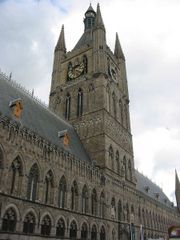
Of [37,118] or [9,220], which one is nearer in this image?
[9,220]

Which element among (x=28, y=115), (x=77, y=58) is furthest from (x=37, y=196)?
(x=77, y=58)

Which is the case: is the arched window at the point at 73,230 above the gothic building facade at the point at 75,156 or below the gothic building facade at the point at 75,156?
below

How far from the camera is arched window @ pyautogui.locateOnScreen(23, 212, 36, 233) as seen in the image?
66.3 ft

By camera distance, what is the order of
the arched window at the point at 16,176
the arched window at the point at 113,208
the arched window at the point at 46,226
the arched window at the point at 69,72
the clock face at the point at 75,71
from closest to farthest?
the arched window at the point at 16,176, the arched window at the point at 46,226, the arched window at the point at 113,208, the clock face at the point at 75,71, the arched window at the point at 69,72

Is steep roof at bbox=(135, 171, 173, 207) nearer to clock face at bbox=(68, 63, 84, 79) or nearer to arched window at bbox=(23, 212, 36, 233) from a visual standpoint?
clock face at bbox=(68, 63, 84, 79)

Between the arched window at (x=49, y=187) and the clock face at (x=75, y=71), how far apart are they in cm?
2159

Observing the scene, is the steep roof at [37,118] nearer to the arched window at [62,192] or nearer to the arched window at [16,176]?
the arched window at [62,192]

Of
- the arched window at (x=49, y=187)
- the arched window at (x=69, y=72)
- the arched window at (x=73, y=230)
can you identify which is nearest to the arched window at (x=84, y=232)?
the arched window at (x=73, y=230)

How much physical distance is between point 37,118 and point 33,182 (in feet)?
28.0

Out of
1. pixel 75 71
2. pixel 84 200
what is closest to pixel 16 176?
pixel 84 200

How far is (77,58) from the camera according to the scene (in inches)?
1756

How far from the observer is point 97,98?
37.7 meters

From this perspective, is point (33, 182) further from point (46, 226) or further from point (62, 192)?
point (62, 192)

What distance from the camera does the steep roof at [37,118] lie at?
84.8ft
